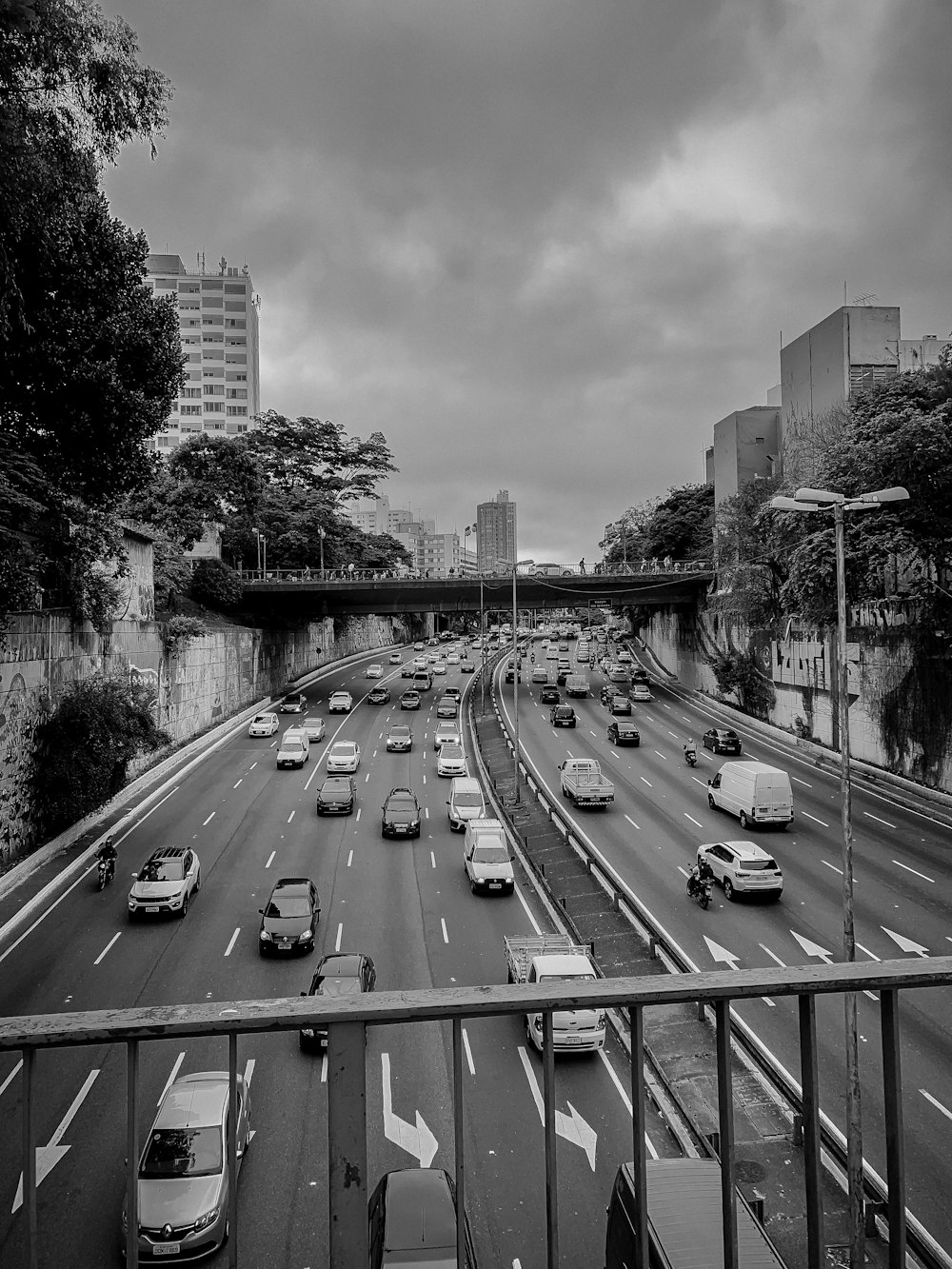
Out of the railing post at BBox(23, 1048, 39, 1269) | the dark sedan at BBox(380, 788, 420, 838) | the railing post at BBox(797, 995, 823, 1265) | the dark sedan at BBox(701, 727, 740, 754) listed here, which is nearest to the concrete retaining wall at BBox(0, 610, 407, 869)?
the dark sedan at BBox(380, 788, 420, 838)

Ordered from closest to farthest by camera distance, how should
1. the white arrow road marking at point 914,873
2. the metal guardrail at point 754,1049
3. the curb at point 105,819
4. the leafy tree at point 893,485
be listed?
the metal guardrail at point 754,1049 < the curb at point 105,819 < the white arrow road marking at point 914,873 < the leafy tree at point 893,485

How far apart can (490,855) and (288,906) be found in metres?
6.76

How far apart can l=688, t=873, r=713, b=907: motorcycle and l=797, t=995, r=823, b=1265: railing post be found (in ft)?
66.9

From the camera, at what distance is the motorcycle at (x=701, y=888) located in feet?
72.2

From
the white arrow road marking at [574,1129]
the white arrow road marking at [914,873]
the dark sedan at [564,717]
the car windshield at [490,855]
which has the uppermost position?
the dark sedan at [564,717]

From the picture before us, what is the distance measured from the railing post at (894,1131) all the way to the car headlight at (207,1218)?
9571mm

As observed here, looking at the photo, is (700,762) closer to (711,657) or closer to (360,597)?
(711,657)

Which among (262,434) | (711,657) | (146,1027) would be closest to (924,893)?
(146,1027)

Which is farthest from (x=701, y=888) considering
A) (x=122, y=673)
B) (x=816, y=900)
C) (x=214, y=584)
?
(x=214, y=584)

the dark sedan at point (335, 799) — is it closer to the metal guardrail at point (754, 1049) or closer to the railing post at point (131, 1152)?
the metal guardrail at point (754, 1049)

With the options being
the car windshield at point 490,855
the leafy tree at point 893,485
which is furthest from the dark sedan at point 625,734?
the car windshield at point 490,855

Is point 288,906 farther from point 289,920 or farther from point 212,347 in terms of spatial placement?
point 212,347

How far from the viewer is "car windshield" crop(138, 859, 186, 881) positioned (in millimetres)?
21969

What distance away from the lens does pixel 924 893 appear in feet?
73.8
